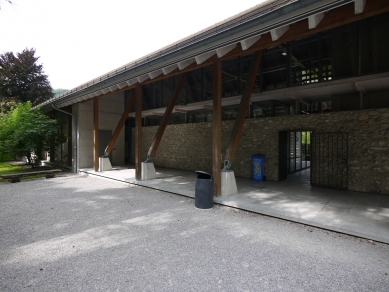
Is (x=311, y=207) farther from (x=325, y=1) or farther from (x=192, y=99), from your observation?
(x=192, y=99)

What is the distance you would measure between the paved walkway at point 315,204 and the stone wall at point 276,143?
846 mm

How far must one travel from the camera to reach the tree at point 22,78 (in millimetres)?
21422

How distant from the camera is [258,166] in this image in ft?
28.3

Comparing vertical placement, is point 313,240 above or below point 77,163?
below

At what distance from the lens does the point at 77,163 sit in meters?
11.3

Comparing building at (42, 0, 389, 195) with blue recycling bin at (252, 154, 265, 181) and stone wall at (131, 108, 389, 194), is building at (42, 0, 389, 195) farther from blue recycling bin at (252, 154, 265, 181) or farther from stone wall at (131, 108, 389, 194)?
blue recycling bin at (252, 154, 265, 181)

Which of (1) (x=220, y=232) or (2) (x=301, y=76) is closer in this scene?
(1) (x=220, y=232)

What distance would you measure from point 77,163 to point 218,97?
9303 millimetres

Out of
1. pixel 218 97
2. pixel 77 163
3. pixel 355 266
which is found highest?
pixel 218 97

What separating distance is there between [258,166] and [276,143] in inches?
48.5

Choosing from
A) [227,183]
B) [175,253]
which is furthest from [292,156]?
[175,253]

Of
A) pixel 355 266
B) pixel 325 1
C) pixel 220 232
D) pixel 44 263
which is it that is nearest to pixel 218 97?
pixel 325 1

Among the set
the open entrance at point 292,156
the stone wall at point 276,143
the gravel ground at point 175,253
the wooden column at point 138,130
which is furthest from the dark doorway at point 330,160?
the wooden column at point 138,130

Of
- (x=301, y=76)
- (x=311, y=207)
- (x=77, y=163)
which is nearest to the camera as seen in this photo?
(x=311, y=207)
